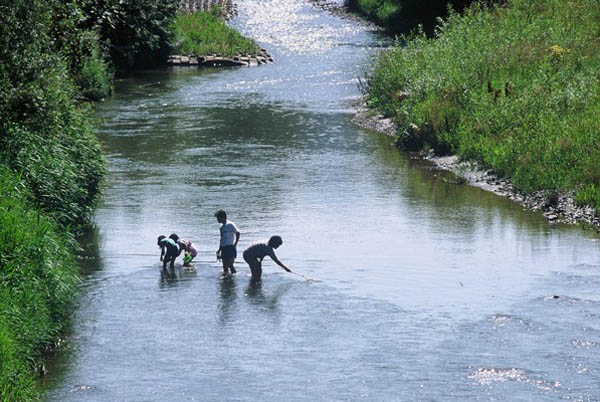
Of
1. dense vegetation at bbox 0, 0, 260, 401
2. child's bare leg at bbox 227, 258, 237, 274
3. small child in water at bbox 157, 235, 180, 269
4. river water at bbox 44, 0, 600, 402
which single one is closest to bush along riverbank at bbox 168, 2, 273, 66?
river water at bbox 44, 0, 600, 402

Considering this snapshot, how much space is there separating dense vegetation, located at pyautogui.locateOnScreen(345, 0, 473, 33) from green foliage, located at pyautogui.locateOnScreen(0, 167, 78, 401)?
37.9 meters

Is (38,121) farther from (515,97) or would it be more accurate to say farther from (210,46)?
(210,46)

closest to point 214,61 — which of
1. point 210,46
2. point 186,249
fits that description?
point 210,46

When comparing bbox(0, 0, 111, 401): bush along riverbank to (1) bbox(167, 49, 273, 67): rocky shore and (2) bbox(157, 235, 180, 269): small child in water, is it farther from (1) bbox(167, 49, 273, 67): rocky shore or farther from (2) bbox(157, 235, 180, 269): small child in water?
(1) bbox(167, 49, 273, 67): rocky shore

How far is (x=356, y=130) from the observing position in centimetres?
3638

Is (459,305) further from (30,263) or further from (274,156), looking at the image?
(274,156)

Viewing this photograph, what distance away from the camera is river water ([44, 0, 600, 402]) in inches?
612

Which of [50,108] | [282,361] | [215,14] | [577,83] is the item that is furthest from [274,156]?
[215,14]

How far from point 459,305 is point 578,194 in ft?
24.9

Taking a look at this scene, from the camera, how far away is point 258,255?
788 inches

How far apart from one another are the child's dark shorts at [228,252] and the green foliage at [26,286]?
2.44 metres

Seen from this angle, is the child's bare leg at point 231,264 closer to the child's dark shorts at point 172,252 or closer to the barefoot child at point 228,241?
the barefoot child at point 228,241

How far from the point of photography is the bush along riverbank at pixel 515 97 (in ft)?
87.9

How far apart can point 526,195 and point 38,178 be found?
11.0m
